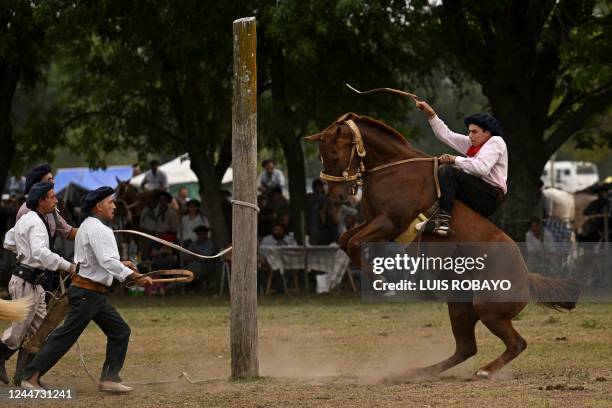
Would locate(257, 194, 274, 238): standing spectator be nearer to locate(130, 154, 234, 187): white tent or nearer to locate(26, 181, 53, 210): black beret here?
locate(26, 181, 53, 210): black beret

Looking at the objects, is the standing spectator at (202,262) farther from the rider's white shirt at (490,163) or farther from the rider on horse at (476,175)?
the rider's white shirt at (490,163)

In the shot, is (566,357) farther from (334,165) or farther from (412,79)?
(412,79)

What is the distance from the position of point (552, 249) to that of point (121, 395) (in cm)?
1283

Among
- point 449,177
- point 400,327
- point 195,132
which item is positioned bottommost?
point 400,327

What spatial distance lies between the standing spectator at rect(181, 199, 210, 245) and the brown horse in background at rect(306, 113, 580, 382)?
13550 millimetres

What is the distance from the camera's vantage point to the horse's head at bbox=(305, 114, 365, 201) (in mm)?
11453

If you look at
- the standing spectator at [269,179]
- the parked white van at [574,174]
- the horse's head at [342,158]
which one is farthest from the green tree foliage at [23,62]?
the parked white van at [574,174]

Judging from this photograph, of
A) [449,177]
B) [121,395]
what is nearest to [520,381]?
[449,177]

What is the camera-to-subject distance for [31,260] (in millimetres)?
11492

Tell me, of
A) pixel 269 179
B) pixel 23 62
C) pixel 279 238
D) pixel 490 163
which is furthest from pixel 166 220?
pixel 490 163

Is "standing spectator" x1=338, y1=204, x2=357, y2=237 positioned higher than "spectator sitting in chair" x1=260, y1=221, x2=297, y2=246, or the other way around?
"standing spectator" x1=338, y1=204, x2=357, y2=237

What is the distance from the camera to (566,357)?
12875 millimetres

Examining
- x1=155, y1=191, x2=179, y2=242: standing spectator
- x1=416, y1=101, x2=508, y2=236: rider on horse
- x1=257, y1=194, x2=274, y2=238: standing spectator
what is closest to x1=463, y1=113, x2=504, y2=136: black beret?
x1=416, y1=101, x2=508, y2=236: rider on horse

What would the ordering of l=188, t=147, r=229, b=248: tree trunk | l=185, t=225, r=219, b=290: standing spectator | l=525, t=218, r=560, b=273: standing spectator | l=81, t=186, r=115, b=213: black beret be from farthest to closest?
l=188, t=147, r=229, b=248: tree trunk
l=185, t=225, r=219, b=290: standing spectator
l=525, t=218, r=560, b=273: standing spectator
l=81, t=186, r=115, b=213: black beret
